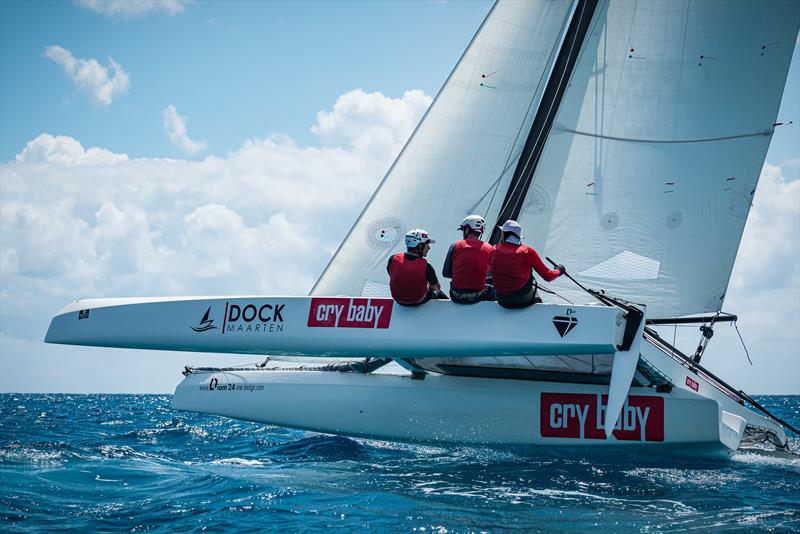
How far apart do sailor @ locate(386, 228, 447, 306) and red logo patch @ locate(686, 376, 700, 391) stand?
8.18 ft

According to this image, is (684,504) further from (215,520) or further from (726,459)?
(215,520)

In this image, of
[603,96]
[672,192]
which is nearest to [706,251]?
[672,192]

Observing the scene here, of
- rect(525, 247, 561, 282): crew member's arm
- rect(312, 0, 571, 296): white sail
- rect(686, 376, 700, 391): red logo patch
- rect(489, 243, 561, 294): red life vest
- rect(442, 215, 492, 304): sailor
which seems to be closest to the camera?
rect(525, 247, 561, 282): crew member's arm

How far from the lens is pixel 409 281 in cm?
613

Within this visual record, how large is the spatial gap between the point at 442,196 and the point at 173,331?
3.18 meters

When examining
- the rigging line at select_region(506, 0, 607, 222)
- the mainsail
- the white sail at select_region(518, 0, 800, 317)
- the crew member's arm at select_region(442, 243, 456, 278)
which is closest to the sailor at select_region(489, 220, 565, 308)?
the crew member's arm at select_region(442, 243, 456, 278)

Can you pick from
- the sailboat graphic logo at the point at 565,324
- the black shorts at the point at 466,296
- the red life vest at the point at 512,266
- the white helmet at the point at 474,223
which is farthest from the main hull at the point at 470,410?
the white helmet at the point at 474,223

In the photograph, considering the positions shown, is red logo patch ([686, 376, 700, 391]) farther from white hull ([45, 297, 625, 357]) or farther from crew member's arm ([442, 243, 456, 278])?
crew member's arm ([442, 243, 456, 278])

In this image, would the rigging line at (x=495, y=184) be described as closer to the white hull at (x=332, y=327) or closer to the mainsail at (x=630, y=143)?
the mainsail at (x=630, y=143)

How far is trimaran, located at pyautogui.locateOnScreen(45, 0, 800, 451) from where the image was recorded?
279 inches

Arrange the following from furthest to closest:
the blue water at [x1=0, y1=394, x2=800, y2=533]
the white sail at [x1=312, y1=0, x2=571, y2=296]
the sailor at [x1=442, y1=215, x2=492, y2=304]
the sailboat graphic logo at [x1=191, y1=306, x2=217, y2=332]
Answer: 1. the white sail at [x1=312, y1=0, x2=571, y2=296]
2. the sailboat graphic logo at [x1=191, y1=306, x2=217, y2=332]
3. the sailor at [x1=442, y1=215, x2=492, y2=304]
4. the blue water at [x1=0, y1=394, x2=800, y2=533]

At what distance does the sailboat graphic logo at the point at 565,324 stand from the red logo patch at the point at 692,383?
5.93ft

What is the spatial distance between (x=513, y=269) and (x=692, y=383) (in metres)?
2.34

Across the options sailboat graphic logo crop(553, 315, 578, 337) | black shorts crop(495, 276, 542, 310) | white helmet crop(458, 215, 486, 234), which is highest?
white helmet crop(458, 215, 486, 234)
